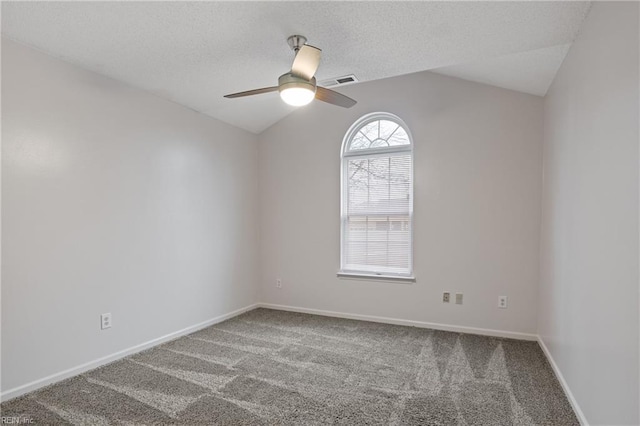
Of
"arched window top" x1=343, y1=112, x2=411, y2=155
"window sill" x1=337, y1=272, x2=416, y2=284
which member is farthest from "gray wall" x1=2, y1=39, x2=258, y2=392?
"arched window top" x1=343, y1=112, x2=411, y2=155

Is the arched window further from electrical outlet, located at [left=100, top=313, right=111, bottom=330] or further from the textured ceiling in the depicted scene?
electrical outlet, located at [left=100, top=313, right=111, bottom=330]

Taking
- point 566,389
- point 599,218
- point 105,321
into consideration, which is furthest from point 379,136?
point 105,321

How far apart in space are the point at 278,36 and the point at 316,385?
2520 millimetres

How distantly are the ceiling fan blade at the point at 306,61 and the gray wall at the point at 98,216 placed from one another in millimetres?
1808

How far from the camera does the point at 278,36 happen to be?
2.42 metres

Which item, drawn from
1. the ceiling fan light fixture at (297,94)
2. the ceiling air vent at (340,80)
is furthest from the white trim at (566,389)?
the ceiling air vent at (340,80)

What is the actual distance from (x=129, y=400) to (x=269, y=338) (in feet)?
4.82

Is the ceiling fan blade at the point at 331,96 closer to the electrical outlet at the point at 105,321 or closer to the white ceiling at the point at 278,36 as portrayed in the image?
the white ceiling at the point at 278,36

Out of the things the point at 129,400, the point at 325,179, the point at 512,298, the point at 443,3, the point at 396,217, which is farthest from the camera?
the point at 325,179

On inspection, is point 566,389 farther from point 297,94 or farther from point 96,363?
point 96,363

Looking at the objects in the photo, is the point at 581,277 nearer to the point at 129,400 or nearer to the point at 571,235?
the point at 571,235

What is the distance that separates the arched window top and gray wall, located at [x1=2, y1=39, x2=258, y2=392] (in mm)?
1591

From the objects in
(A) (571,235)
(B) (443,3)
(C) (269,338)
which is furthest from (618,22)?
(C) (269,338)

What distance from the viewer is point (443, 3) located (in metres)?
2.01
